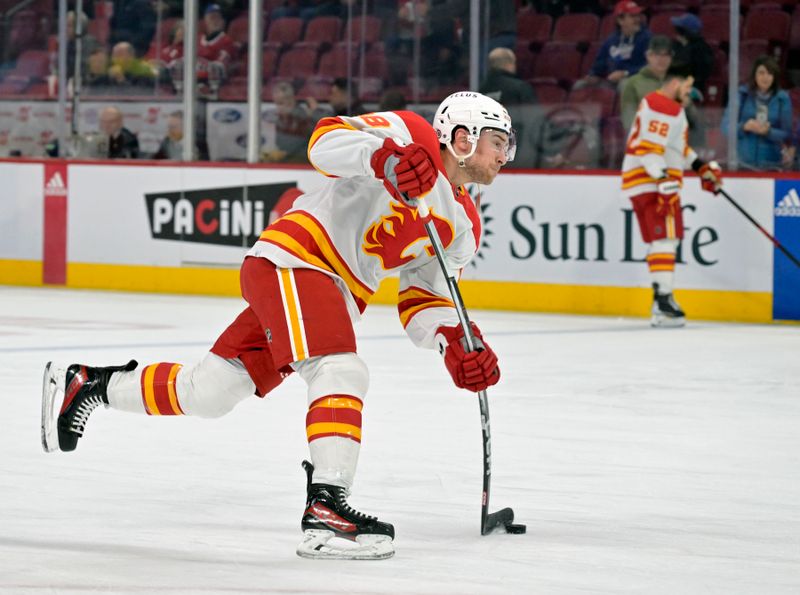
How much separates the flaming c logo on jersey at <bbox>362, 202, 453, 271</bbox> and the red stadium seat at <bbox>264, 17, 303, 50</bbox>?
7043 mm

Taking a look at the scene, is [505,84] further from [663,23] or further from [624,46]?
[663,23]

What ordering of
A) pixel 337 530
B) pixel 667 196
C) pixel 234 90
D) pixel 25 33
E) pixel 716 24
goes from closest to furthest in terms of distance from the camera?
1. pixel 337 530
2. pixel 667 196
3. pixel 716 24
4. pixel 234 90
5. pixel 25 33

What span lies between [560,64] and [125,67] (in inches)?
120

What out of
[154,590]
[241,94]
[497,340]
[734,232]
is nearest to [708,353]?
[497,340]

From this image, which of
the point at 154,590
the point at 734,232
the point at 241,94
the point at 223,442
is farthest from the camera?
the point at 241,94

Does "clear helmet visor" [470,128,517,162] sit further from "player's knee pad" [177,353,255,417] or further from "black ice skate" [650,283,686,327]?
"black ice skate" [650,283,686,327]

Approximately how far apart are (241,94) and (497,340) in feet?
11.2

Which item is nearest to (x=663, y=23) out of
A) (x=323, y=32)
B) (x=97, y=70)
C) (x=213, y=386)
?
(x=323, y=32)

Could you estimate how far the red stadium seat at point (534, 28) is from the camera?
9969 mm

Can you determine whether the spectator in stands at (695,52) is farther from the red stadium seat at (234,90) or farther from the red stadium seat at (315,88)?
the red stadium seat at (234,90)

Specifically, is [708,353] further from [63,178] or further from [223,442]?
[63,178]

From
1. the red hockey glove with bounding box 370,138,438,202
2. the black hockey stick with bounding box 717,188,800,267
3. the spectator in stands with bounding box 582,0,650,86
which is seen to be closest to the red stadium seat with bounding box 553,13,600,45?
the spectator in stands with bounding box 582,0,650,86

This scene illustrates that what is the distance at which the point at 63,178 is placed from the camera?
1088 cm

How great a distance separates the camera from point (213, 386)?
3639 millimetres
